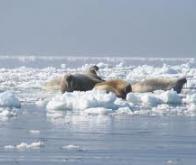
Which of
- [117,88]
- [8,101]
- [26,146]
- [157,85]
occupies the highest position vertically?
[157,85]

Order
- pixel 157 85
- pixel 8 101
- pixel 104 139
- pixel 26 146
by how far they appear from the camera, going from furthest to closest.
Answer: pixel 157 85 < pixel 8 101 < pixel 104 139 < pixel 26 146

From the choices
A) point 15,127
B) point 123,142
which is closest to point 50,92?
point 15,127

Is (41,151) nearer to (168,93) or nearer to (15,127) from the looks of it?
(15,127)

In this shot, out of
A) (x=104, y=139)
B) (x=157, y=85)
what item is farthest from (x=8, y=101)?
(x=157, y=85)

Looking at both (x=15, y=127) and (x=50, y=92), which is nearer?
(x=15, y=127)

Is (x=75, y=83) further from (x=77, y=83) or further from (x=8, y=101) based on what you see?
(x=8, y=101)

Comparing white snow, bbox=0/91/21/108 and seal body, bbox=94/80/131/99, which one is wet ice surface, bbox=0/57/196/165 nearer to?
white snow, bbox=0/91/21/108

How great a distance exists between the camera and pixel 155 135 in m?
13.0

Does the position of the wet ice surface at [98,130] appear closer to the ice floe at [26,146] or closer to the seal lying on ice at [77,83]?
the ice floe at [26,146]

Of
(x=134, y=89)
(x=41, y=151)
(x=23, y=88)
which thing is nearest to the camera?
(x=41, y=151)

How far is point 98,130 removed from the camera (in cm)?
1366

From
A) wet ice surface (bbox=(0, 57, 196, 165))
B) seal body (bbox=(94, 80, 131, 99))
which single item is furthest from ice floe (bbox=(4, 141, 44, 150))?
seal body (bbox=(94, 80, 131, 99))

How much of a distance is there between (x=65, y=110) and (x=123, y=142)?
205 inches

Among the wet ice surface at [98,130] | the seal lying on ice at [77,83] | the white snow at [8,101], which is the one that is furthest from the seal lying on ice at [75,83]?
the white snow at [8,101]
